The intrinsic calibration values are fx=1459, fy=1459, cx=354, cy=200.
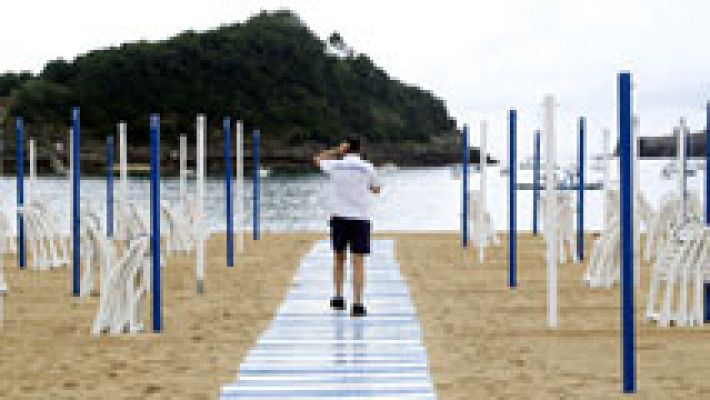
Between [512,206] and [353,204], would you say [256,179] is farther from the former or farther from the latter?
[353,204]

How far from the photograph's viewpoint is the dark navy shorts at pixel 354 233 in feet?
36.1

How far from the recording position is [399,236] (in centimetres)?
2506

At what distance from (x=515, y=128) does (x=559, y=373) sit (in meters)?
5.76

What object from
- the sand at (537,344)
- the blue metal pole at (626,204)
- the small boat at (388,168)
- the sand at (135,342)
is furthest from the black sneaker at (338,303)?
the small boat at (388,168)

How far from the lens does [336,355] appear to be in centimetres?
882

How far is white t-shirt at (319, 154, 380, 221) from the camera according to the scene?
11.0m

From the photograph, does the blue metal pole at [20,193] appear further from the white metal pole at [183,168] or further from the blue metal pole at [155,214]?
the blue metal pole at [155,214]

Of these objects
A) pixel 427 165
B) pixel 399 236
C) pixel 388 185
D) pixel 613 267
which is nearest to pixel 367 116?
pixel 388 185

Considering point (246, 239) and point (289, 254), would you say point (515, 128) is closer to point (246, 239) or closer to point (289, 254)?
point (289, 254)

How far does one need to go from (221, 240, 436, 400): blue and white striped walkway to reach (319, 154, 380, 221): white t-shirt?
2.66ft

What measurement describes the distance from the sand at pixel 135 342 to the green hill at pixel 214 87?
105585 mm

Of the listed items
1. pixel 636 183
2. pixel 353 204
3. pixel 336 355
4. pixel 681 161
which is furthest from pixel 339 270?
pixel 681 161

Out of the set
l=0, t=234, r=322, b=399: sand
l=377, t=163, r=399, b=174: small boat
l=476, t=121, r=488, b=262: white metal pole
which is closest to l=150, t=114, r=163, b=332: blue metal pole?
l=0, t=234, r=322, b=399: sand

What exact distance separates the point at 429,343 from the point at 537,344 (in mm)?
703
